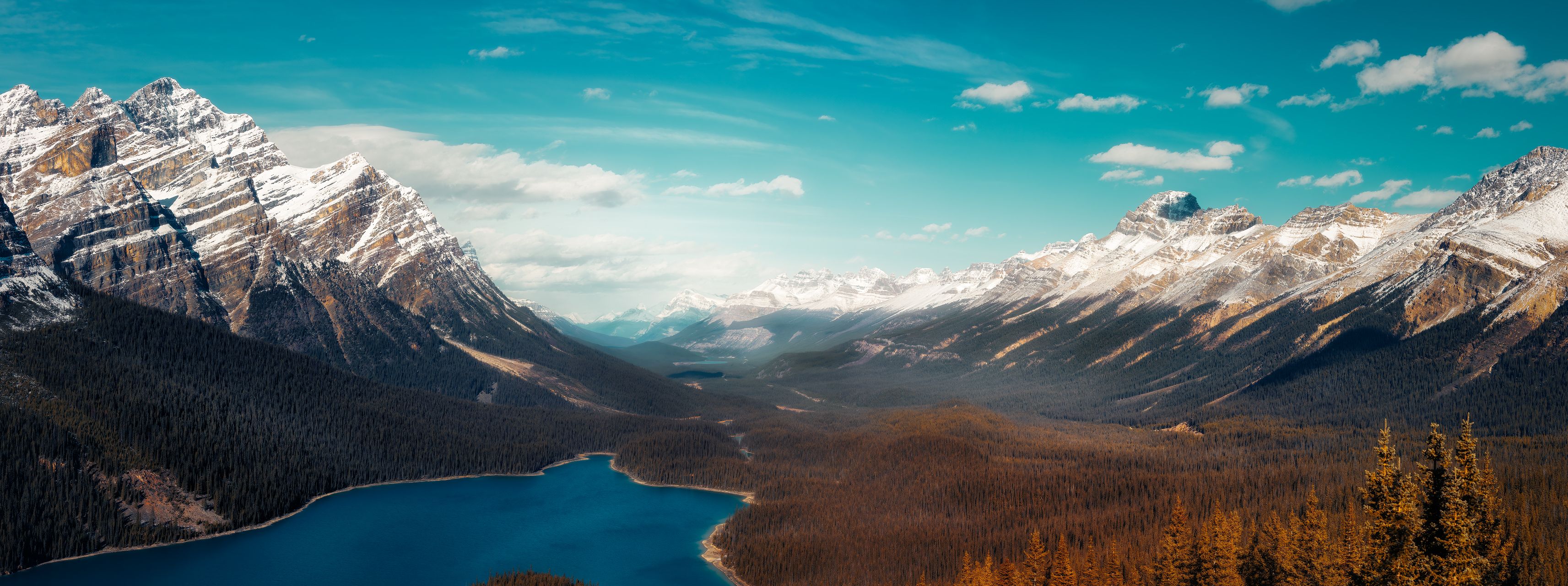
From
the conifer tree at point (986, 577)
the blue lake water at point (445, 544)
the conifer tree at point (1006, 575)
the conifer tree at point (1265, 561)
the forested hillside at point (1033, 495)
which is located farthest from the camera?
the forested hillside at point (1033, 495)

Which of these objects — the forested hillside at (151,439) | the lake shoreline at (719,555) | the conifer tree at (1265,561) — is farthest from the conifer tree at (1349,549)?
the forested hillside at (151,439)

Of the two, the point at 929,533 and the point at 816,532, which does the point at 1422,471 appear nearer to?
the point at 929,533

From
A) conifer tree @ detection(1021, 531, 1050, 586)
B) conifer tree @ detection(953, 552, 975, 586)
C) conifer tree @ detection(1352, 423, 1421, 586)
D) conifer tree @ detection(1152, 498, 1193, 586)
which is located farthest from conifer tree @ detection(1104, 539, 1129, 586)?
conifer tree @ detection(1352, 423, 1421, 586)

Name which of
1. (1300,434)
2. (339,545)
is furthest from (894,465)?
(339,545)

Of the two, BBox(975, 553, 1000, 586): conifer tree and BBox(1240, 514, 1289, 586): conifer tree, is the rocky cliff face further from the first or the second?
BBox(1240, 514, 1289, 586): conifer tree

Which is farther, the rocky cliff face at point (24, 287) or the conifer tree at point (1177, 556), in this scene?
the rocky cliff face at point (24, 287)

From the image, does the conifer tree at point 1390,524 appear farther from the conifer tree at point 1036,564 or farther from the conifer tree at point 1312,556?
the conifer tree at point 1036,564
